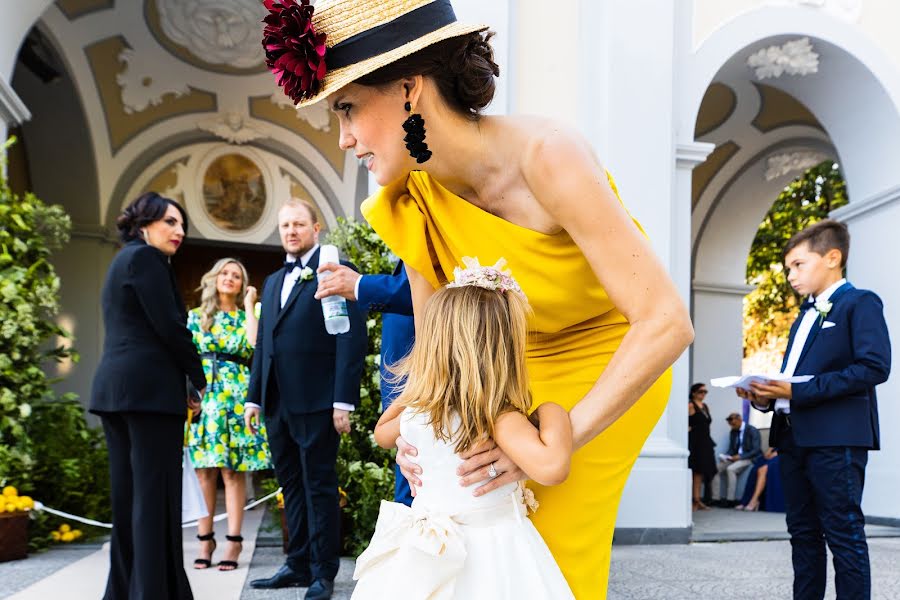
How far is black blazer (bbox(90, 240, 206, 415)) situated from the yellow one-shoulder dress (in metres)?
2.19

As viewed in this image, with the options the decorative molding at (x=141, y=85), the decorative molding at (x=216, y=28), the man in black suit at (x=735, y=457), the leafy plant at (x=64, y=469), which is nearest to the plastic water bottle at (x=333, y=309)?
the leafy plant at (x=64, y=469)

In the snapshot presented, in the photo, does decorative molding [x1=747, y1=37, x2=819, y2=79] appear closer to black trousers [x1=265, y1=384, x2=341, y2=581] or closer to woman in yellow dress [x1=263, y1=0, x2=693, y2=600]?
black trousers [x1=265, y1=384, x2=341, y2=581]

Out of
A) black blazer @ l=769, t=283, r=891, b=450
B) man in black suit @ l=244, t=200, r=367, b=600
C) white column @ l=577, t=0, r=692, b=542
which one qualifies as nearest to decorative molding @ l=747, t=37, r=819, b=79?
white column @ l=577, t=0, r=692, b=542

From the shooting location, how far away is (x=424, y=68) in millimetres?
1624

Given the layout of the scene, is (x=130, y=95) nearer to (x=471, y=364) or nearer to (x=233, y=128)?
(x=233, y=128)

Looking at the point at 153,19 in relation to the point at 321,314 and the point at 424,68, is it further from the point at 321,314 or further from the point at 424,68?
the point at 424,68

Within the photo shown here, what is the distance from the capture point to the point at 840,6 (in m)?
7.64

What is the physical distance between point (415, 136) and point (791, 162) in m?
11.8

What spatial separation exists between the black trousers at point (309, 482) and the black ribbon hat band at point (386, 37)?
299cm

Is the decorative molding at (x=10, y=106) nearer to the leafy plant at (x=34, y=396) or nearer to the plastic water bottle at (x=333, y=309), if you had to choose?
the leafy plant at (x=34, y=396)

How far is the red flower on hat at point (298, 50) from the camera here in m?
1.57

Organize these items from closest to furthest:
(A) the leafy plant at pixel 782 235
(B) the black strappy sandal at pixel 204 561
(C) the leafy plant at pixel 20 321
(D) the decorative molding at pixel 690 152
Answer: (B) the black strappy sandal at pixel 204 561 → (C) the leafy plant at pixel 20 321 → (D) the decorative molding at pixel 690 152 → (A) the leafy plant at pixel 782 235

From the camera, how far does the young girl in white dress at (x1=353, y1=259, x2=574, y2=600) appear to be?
165 centimetres

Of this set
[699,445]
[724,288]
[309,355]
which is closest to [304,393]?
[309,355]
